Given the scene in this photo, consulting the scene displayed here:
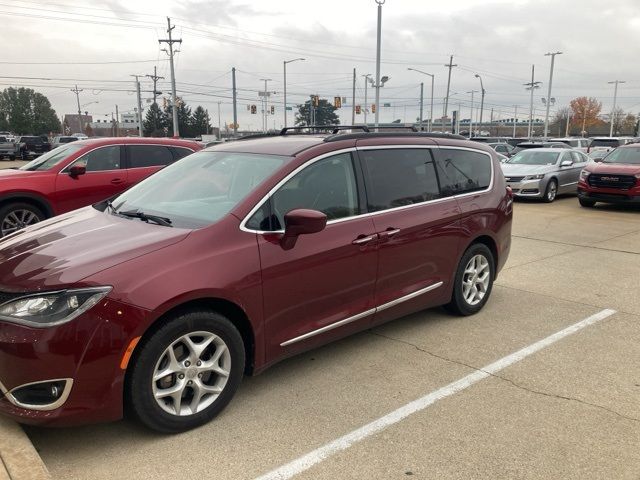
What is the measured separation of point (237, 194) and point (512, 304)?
3.46 m

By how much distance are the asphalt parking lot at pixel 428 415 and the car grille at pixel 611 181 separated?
876cm

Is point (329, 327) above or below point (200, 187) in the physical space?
below

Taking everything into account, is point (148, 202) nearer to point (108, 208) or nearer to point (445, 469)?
point (108, 208)

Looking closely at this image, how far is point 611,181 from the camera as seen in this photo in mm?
13078

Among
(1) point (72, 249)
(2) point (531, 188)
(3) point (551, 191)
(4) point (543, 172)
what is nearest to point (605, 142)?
(3) point (551, 191)

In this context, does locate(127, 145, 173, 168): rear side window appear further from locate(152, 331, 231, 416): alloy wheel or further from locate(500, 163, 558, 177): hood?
locate(500, 163, 558, 177): hood

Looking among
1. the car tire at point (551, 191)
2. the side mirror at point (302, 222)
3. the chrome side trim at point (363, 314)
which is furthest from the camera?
the car tire at point (551, 191)

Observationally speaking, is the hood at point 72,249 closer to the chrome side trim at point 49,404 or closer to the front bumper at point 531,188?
the chrome side trim at point 49,404

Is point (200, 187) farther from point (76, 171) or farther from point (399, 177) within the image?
point (76, 171)

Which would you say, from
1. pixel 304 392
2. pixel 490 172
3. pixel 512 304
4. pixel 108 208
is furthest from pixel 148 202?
pixel 512 304

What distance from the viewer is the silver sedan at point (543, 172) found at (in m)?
15.0

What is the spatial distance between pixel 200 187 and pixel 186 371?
1.48 metres

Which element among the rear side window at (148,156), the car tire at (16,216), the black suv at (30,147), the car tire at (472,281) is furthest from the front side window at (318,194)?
the black suv at (30,147)

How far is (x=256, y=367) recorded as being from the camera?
342 cm
